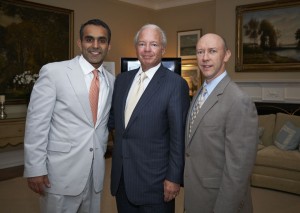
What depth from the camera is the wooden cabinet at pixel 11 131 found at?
4227 millimetres

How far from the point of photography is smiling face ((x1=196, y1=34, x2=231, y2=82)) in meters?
1.64

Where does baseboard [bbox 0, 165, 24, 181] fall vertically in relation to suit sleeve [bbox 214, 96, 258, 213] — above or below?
below

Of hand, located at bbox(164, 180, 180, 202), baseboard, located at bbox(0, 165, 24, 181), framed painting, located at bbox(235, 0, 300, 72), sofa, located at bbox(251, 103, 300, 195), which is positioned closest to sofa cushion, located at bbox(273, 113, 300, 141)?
sofa, located at bbox(251, 103, 300, 195)

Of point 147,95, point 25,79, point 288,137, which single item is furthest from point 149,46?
point 25,79

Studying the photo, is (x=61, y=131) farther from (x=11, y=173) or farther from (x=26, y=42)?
(x=26, y=42)

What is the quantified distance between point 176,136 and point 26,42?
4051 mm

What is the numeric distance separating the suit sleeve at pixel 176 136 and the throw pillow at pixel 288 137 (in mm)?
2958

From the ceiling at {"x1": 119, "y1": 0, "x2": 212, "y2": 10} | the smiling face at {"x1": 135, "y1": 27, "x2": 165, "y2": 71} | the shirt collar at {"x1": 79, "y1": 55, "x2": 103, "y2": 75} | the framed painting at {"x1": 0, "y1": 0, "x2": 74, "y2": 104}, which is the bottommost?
the shirt collar at {"x1": 79, "y1": 55, "x2": 103, "y2": 75}

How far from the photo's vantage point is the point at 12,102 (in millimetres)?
4816

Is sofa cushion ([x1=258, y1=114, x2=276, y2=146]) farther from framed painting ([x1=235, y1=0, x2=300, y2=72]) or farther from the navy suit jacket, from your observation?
the navy suit jacket

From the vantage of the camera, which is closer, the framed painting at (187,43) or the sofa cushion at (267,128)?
the sofa cushion at (267,128)

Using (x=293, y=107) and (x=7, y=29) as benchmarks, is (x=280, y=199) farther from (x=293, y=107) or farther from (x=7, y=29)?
(x=7, y=29)

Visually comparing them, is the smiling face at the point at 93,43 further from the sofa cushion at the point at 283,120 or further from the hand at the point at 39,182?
the sofa cushion at the point at 283,120

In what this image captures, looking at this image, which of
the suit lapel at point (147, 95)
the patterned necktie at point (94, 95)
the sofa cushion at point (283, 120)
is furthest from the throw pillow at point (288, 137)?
the patterned necktie at point (94, 95)
